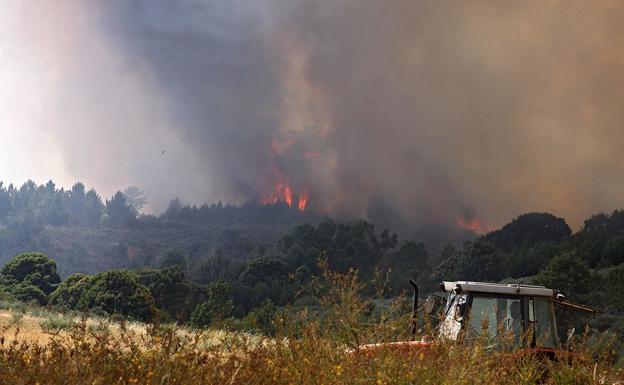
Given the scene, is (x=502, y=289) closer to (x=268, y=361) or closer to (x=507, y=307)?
(x=507, y=307)

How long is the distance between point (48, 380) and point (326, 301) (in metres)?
3.58

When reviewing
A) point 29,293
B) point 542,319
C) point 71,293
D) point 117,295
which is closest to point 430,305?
point 542,319

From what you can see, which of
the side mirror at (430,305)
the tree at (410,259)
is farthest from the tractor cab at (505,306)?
the tree at (410,259)

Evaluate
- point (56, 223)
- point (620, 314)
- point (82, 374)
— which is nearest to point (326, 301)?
point (82, 374)

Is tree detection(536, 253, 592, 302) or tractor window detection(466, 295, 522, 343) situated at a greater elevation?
tree detection(536, 253, 592, 302)

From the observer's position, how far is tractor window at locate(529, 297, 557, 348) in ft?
36.5

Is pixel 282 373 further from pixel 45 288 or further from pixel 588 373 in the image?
pixel 45 288

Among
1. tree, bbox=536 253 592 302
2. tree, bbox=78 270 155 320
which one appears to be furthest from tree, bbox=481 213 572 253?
tree, bbox=78 270 155 320

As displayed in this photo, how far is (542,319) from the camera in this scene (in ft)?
37.1

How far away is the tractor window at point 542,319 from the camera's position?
11.1 meters

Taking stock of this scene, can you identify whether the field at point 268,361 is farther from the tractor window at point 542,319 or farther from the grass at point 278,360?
the tractor window at point 542,319

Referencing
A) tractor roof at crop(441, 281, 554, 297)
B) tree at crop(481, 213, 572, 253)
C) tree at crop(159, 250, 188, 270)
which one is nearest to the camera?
tractor roof at crop(441, 281, 554, 297)

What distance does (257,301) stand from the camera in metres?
88.2

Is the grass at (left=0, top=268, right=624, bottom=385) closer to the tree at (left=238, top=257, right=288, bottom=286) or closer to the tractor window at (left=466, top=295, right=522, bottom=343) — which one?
the tractor window at (left=466, top=295, right=522, bottom=343)
